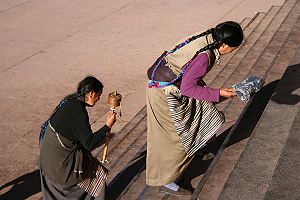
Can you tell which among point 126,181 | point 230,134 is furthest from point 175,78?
point 126,181

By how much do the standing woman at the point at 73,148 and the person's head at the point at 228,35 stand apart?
3.09ft

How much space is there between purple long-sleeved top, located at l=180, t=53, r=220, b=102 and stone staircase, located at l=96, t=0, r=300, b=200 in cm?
67

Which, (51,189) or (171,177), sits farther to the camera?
(171,177)

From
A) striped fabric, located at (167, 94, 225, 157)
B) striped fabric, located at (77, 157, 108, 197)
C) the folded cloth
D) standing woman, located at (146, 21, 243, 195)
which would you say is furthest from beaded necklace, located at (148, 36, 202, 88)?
striped fabric, located at (77, 157, 108, 197)

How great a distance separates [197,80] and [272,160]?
3.19 feet

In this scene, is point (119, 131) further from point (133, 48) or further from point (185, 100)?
point (133, 48)

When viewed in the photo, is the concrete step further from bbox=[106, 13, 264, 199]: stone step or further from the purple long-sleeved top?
bbox=[106, 13, 264, 199]: stone step

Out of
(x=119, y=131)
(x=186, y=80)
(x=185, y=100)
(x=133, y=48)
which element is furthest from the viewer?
(x=133, y=48)

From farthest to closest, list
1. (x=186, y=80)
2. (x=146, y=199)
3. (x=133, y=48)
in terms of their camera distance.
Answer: (x=133, y=48)
(x=146, y=199)
(x=186, y=80)

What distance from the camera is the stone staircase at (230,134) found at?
14.0ft

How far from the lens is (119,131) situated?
6.51 metres

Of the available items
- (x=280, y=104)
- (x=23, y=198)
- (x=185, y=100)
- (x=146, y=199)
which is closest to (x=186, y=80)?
(x=185, y=100)

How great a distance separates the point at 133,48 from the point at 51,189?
617 cm

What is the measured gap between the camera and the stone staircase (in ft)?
14.0
